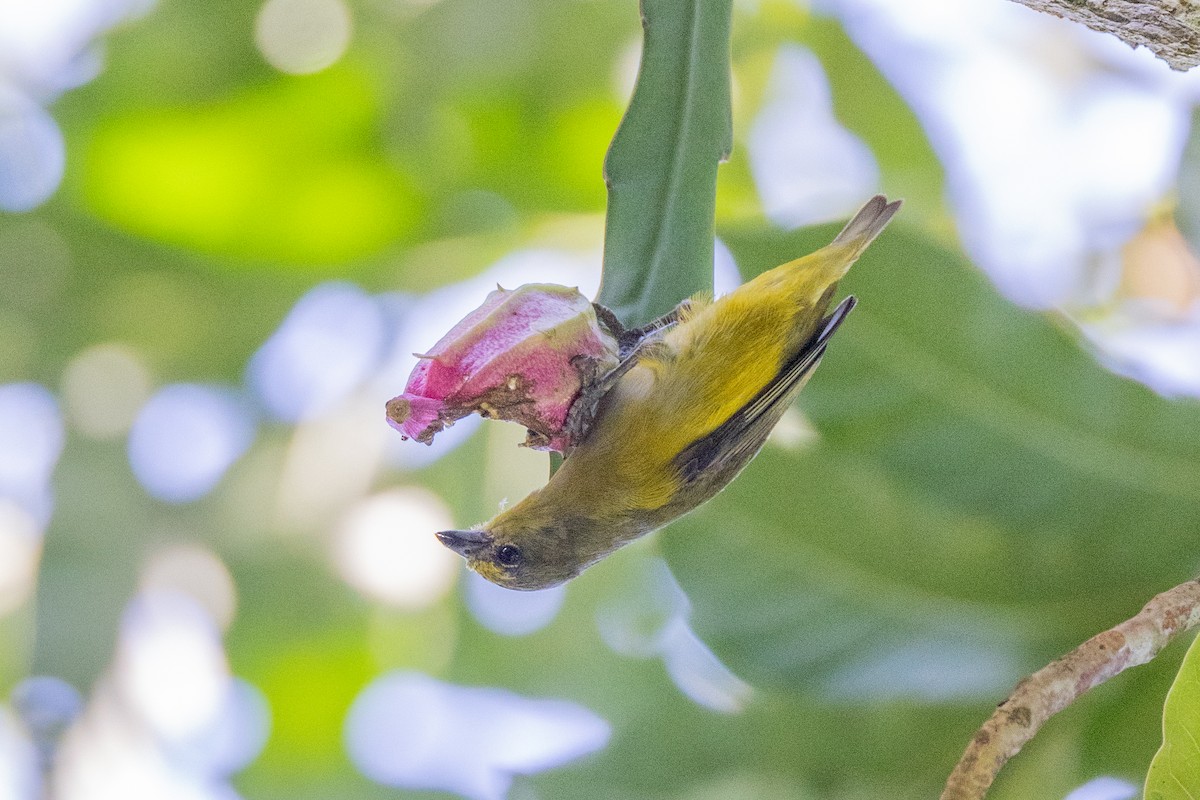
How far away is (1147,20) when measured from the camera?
97cm

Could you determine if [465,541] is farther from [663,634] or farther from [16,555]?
[16,555]

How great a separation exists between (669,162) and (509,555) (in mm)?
384

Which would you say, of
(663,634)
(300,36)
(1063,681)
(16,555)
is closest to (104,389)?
(16,555)

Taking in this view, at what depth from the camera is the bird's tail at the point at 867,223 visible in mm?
1188

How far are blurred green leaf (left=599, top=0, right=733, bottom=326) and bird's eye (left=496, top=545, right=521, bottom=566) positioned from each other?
234 millimetres

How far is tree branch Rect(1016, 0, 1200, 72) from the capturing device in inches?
37.7

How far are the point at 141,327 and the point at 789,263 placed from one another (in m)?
2.07

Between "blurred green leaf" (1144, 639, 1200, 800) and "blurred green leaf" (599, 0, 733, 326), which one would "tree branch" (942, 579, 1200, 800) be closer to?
"blurred green leaf" (1144, 639, 1200, 800)

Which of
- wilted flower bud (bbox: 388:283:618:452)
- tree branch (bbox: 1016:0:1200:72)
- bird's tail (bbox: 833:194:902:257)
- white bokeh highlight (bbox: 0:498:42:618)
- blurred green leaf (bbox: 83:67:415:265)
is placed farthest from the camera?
white bokeh highlight (bbox: 0:498:42:618)

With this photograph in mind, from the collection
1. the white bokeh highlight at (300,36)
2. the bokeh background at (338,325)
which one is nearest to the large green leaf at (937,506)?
the bokeh background at (338,325)

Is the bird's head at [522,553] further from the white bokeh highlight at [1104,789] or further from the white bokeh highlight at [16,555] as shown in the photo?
the white bokeh highlight at [16,555]

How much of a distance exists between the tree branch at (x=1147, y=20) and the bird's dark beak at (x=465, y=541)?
689 millimetres

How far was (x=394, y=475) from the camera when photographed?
A: 2783 millimetres

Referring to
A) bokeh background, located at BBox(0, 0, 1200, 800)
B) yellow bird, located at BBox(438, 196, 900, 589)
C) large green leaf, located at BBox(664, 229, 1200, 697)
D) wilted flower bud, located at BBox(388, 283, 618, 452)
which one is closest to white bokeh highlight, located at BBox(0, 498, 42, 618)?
bokeh background, located at BBox(0, 0, 1200, 800)
